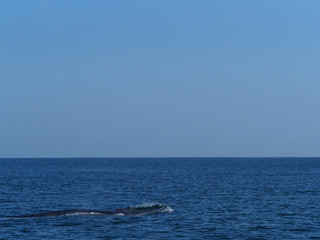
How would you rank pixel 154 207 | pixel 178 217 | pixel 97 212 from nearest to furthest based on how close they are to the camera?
pixel 178 217 < pixel 97 212 < pixel 154 207

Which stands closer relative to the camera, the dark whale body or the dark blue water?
the dark blue water

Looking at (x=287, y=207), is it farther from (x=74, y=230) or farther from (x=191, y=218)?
(x=74, y=230)

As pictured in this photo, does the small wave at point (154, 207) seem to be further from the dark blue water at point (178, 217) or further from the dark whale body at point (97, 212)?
the dark whale body at point (97, 212)

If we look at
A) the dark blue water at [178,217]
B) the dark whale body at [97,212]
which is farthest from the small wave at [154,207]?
the dark whale body at [97,212]

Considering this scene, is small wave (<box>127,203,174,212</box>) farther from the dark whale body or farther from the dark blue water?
the dark whale body

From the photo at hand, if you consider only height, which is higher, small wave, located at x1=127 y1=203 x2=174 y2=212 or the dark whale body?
small wave, located at x1=127 y1=203 x2=174 y2=212

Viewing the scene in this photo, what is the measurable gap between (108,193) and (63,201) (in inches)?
493

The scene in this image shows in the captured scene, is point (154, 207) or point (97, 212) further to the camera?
point (154, 207)

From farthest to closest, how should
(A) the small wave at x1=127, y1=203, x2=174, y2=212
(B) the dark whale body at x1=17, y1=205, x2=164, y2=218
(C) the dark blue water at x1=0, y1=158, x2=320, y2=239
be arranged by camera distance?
1. (A) the small wave at x1=127, y1=203, x2=174, y2=212
2. (B) the dark whale body at x1=17, y1=205, x2=164, y2=218
3. (C) the dark blue water at x1=0, y1=158, x2=320, y2=239

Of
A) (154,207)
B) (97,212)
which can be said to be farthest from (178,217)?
(97,212)

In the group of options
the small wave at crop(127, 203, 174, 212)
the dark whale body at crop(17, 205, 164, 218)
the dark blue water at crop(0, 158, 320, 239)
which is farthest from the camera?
the small wave at crop(127, 203, 174, 212)

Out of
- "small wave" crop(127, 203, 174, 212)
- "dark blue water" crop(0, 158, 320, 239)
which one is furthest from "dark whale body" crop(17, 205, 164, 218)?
"dark blue water" crop(0, 158, 320, 239)

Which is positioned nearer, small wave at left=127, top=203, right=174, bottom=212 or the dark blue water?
the dark blue water

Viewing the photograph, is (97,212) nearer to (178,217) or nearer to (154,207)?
(154,207)
